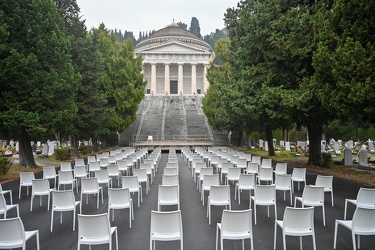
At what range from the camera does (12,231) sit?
4617 mm

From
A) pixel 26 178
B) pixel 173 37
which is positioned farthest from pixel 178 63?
pixel 26 178

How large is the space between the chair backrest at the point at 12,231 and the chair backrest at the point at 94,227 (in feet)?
2.93

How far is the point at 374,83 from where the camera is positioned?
369 inches

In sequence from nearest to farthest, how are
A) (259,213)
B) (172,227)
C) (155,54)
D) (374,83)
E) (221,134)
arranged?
1. (172,227)
2. (259,213)
3. (374,83)
4. (221,134)
5. (155,54)

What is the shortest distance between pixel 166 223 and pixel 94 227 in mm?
1193

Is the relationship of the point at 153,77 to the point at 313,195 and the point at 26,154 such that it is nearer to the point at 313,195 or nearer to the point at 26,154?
the point at 26,154

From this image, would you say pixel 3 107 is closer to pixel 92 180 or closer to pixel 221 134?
pixel 92 180

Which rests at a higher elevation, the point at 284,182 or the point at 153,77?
the point at 153,77

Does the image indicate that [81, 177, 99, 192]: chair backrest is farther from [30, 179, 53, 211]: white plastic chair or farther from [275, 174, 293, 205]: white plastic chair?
[275, 174, 293, 205]: white plastic chair

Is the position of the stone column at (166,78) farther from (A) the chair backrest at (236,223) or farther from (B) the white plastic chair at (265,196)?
(A) the chair backrest at (236,223)

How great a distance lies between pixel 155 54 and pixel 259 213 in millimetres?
69855

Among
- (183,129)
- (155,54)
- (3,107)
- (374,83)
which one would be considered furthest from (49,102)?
(155,54)

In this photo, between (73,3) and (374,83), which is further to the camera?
(73,3)

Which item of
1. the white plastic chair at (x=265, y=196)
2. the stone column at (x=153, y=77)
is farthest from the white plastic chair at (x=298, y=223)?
the stone column at (x=153, y=77)
